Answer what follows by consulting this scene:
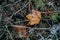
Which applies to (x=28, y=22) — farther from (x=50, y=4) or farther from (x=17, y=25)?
(x=50, y=4)

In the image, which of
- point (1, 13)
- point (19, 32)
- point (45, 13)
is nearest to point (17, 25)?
point (19, 32)

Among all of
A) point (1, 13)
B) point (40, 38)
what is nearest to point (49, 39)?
point (40, 38)

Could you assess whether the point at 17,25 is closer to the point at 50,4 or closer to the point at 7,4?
the point at 7,4

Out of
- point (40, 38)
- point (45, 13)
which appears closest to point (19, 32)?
point (40, 38)

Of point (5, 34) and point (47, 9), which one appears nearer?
point (5, 34)

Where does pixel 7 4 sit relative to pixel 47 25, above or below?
above

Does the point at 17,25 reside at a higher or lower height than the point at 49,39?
higher

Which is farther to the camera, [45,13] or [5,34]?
[45,13]

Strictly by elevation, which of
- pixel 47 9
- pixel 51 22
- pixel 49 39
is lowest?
pixel 49 39
